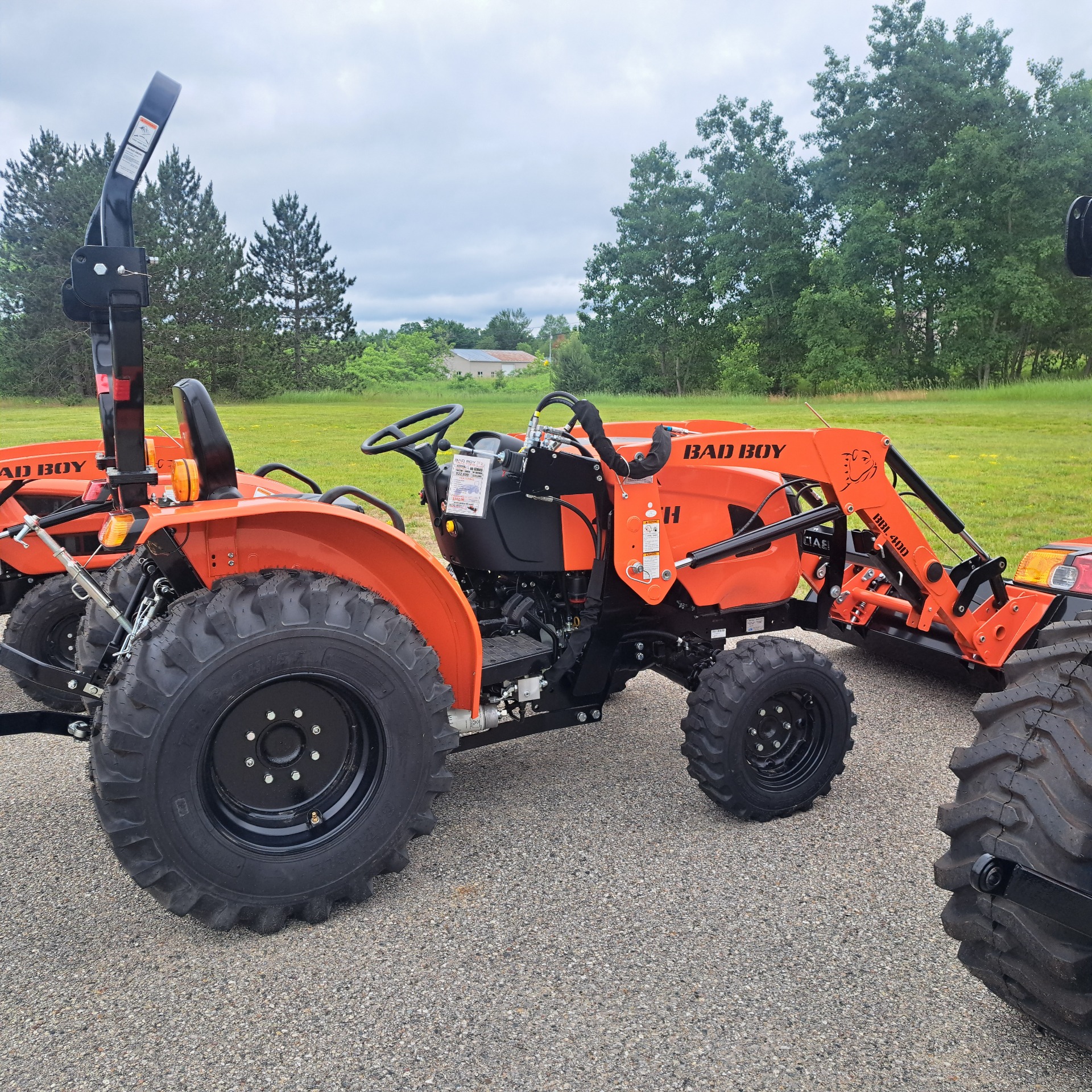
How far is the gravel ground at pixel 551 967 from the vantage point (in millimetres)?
1884

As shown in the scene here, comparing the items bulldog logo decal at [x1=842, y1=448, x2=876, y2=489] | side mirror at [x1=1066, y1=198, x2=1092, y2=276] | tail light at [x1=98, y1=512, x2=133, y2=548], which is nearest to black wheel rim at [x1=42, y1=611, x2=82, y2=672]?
tail light at [x1=98, y1=512, x2=133, y2=548]

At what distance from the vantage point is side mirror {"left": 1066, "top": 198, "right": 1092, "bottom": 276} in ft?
6.83

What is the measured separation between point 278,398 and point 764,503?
13946 millimetres

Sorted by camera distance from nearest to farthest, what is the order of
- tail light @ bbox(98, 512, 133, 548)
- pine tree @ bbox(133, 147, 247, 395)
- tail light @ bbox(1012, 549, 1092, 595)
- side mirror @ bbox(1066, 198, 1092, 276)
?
side mirror @ bbox(1066, 198, 1092, 276) → tail light @ bbox(98, 512, 133, 548) → tail light @ bbox(1012, 549, 1092, 595) → pine tree @ bbox(133, 147, 247, 395)

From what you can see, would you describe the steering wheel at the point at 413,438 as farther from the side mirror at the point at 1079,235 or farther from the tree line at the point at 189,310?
the tree line at the point at 189,310

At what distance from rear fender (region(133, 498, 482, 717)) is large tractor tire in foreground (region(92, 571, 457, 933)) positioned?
0.13 m

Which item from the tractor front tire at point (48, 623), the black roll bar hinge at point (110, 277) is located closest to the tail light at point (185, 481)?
the black roll bar hinge at point (110, 277)

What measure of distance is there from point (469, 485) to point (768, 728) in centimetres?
133

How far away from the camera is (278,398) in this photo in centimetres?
1573

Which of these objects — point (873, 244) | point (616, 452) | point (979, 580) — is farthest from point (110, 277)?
point (873, 244)

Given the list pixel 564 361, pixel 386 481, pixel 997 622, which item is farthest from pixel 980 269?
pixel 997 622

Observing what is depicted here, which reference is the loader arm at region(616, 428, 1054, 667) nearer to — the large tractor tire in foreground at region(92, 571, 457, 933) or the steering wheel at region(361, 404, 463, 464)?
the steering wheel at region(361, 404, 463, 464)

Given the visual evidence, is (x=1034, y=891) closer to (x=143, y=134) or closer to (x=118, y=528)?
(x=118, y=528)

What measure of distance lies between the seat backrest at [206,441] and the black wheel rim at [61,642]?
6.97 ft
